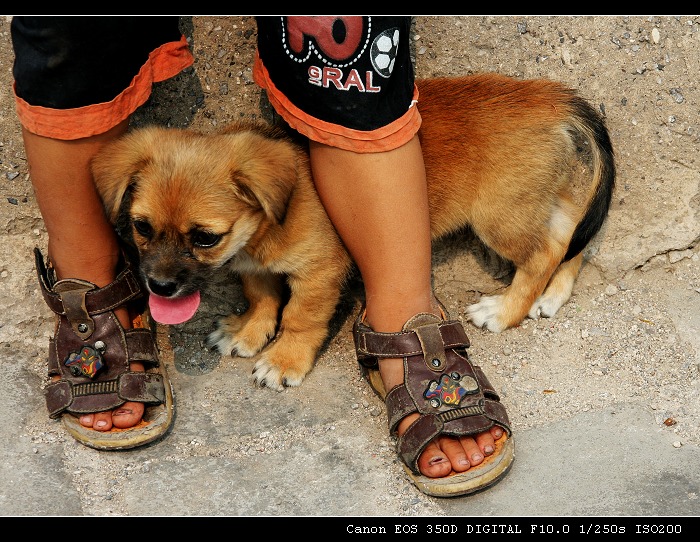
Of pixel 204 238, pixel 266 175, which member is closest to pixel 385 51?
pixel 266 175

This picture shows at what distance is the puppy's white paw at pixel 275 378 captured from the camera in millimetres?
3119

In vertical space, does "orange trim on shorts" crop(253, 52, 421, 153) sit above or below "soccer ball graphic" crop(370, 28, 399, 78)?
below

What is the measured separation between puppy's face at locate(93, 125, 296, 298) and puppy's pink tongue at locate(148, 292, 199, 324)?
98 mm

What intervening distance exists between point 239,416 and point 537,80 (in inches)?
70.3

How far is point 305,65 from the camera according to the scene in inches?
98.7

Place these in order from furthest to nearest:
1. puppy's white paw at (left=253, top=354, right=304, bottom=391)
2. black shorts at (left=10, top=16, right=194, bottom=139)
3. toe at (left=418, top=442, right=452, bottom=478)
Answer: puppy's white paw at (left=253, top=354, right=304, bottom=391), toe at (left=418, top=442, right=452, bottom=478), black shorts at (left=10, top=16, right=194, bottom=139)

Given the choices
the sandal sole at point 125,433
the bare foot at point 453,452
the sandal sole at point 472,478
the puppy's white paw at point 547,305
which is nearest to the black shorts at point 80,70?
the sandal sole at point 125,433

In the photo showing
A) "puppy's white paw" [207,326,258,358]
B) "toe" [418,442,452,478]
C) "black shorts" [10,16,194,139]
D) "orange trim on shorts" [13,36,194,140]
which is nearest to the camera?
"black shorts" [10,16,194,139]

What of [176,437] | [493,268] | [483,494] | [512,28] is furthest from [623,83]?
[176,437]

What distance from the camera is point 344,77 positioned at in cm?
248

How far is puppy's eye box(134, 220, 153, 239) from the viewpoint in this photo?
8.97 feet

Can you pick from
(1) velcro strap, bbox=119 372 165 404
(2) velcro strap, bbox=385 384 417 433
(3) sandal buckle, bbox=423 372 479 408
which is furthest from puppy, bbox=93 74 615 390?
(3) sandal buckle, bbox=423 372 479 408

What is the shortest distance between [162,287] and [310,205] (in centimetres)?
62

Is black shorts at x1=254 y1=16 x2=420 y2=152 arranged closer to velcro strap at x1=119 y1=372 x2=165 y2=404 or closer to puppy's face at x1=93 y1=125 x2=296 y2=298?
puppy's face at x1=93 y1=125 x2=296 y2=298
